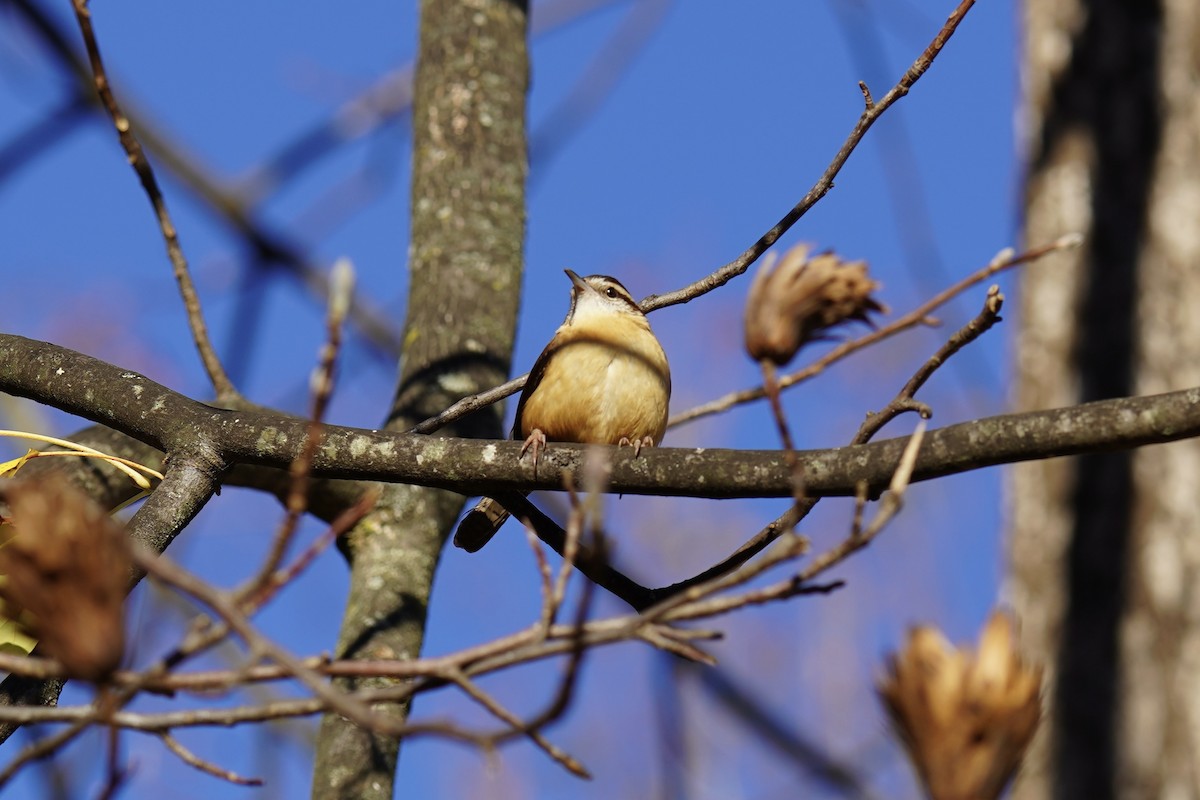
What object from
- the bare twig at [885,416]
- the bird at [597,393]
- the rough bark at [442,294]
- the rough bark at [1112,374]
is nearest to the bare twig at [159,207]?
the rough bark at [442,294]

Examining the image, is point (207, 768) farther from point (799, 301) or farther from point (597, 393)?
point (597, 393)

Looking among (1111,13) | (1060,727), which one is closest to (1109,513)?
(1060,727)

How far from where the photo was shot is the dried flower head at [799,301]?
5.94 ft

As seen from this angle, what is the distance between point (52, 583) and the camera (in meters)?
1.25

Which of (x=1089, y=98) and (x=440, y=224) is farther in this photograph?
(x=1089, y=98)

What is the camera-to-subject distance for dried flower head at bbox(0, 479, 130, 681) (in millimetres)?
1229

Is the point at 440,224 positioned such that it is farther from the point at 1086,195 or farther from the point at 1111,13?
the point at 1111,13

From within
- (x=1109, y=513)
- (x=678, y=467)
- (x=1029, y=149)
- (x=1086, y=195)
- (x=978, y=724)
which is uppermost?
(x=1029, y=149)

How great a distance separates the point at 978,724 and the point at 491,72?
396 cm

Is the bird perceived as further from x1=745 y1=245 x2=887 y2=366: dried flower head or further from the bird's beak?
x1=745 y1=245 x2=887 y2=366: dried flower head

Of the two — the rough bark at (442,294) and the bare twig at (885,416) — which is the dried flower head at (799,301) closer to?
the bare twig at (885,416)

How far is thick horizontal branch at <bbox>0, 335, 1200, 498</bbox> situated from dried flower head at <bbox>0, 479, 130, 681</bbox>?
134 centimetres

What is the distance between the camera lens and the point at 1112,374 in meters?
5.75

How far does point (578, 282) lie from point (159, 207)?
200 centimetres
